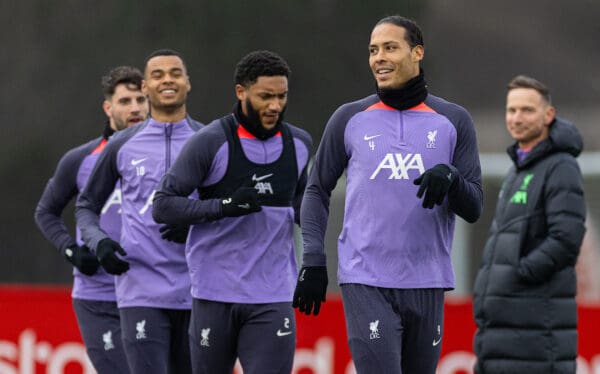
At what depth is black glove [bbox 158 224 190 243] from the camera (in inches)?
427

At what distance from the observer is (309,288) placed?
Answer: 950 cm

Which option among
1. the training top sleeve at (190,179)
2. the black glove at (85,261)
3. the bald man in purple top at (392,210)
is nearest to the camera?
the bald man in purple top at (392,210)

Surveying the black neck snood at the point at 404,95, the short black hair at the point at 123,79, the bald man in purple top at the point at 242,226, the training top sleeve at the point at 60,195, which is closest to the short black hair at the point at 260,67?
the bald man in purple top at the point at 242,226

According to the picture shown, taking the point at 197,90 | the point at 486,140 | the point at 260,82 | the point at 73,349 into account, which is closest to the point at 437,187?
the point at 260,82

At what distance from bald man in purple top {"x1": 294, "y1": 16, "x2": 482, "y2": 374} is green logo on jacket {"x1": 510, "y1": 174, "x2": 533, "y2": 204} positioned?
180 cm

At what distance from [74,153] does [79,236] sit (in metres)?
0.55

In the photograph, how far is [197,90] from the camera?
107ft

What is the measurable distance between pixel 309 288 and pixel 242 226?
1.06m

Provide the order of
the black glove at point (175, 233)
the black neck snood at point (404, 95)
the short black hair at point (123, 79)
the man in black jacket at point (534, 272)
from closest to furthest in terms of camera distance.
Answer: the black neck snood at point (404, 95) < the black glove at point (175, 233) < the man in black jacket at point (534, 272) < the short black hair at point (123, 79)

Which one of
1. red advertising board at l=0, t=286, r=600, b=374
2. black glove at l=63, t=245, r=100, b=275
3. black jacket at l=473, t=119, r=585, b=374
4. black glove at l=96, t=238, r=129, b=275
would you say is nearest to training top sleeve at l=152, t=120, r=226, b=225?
black glove at l=96, t=238, r=129, b=275

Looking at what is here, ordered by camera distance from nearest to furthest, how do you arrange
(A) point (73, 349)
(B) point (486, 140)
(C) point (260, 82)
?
(C) point (260, 82) < (A) point (73, 349) < (B) point (486, 140)

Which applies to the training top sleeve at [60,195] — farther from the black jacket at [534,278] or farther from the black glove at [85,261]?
the black jacket at [534,278]

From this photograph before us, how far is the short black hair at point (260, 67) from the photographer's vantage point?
10359mm

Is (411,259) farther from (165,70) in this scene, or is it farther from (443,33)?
(443,33)
